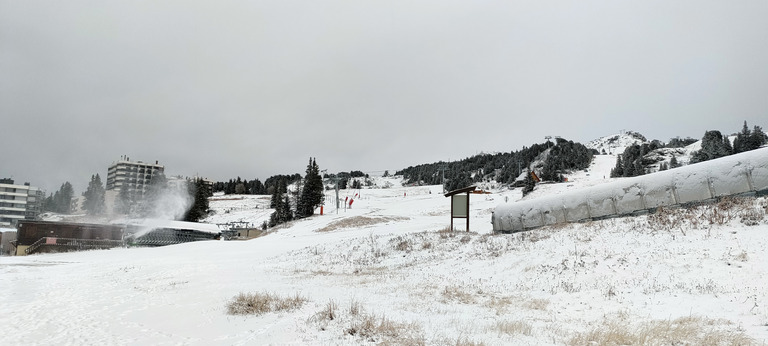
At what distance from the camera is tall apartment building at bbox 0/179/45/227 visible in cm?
12599

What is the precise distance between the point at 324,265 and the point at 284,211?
60.8 metres

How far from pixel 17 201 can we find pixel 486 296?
17017cm

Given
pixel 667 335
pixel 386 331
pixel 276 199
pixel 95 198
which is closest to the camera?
pixel 667 335

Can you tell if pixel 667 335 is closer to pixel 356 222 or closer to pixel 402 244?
pixel 402 244

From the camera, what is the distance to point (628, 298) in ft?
32.6

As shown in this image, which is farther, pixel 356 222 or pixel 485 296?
pixel 356 222

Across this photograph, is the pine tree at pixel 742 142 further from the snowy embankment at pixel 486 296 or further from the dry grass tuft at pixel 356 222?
the snowy embankment at pixel 486 296

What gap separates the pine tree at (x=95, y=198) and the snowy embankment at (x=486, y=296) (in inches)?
5737

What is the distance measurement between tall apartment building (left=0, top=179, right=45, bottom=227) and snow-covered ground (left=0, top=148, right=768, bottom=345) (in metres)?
147

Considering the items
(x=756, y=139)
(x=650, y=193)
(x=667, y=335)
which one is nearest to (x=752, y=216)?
(x=650, y=193)

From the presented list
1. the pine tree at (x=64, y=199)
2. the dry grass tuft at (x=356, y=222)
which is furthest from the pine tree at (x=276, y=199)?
the pine tree at (x=64, y=199)

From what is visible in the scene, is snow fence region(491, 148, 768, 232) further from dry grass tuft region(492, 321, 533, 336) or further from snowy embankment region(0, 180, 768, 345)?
dry grass tuft region(492, 321, 533, 336)

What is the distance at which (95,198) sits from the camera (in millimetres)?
142625

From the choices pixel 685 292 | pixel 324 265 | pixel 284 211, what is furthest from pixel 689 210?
pixel 284 211
